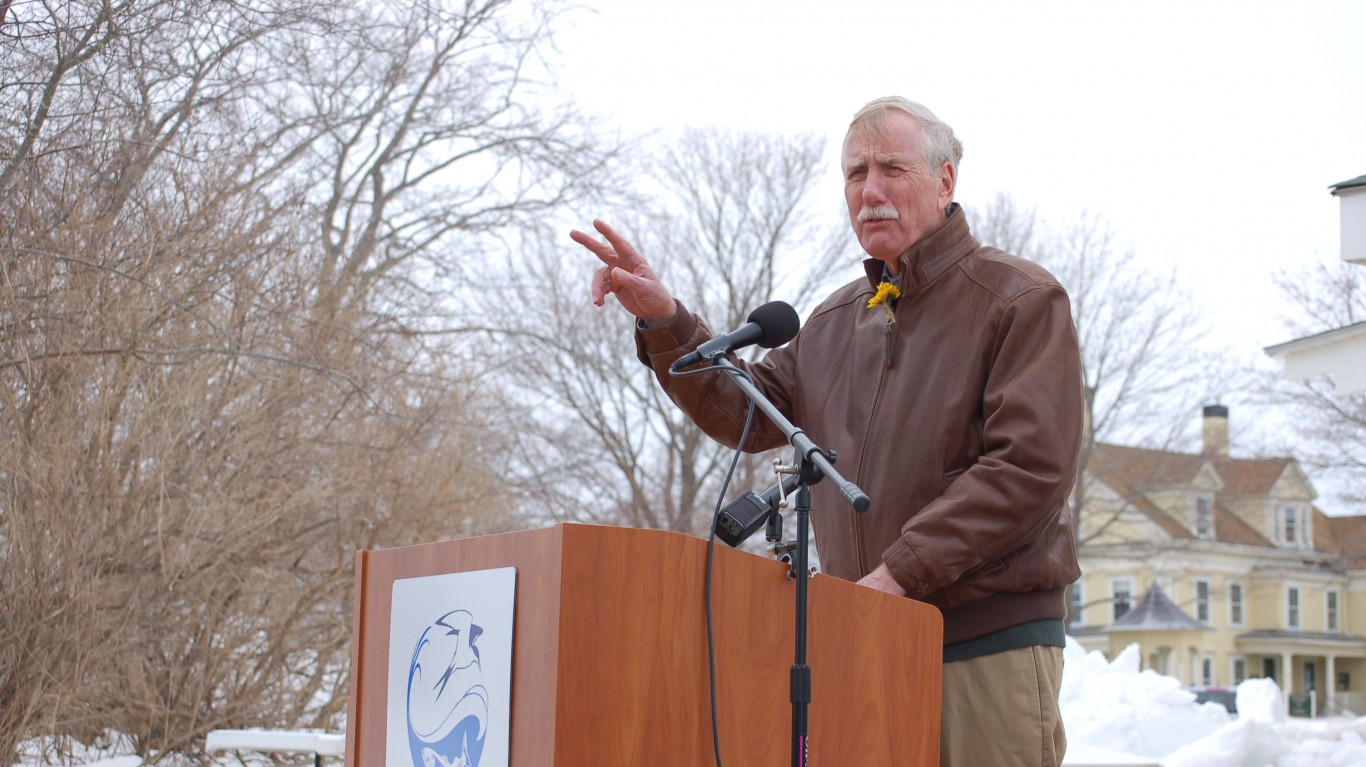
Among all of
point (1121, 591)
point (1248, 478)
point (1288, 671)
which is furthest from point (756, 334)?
point (1288, 671)

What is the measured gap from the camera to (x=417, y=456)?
10.7m

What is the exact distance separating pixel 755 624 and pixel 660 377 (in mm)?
1076

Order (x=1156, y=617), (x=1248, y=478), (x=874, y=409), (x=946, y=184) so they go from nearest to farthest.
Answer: (x=874, y=409) < (x=946, y=184) < (x=1156, y=617) < (x=1248, y=478)

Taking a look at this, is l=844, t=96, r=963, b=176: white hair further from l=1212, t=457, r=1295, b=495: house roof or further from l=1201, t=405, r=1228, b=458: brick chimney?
l=1212, t=457, r=1295, b=495: house roof

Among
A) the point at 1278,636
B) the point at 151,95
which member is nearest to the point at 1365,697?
the point at 1278,636

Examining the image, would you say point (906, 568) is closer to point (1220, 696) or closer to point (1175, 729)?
point (1175, 729)

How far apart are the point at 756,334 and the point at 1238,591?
166 ft

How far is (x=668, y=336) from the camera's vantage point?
11.0 feet

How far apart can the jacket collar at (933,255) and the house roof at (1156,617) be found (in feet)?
136

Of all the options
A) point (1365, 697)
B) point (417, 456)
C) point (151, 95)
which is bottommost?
point (1365, 697)

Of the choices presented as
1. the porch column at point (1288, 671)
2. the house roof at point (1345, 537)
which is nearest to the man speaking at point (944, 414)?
the house roof at point (1345, 537)

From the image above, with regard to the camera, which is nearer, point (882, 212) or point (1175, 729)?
point (882, 212)

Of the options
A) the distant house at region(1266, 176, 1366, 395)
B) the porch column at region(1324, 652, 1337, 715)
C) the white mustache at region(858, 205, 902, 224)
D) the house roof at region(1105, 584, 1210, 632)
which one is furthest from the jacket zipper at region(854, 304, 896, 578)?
the porch column at region(1324, 652, 1337, 715)

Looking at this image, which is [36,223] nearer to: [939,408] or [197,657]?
[197,657]
